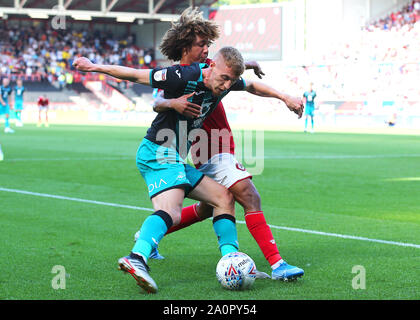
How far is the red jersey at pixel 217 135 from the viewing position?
19.2 feet

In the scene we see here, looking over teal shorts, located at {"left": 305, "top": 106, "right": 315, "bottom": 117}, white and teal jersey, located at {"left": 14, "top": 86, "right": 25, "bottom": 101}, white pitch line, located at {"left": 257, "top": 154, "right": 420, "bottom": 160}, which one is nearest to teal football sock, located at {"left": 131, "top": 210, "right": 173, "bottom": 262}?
white pitch line, located at {"left": 257, "top": 154, "right": 420, "bottom": 160}

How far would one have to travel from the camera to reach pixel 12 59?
5247 centimetres

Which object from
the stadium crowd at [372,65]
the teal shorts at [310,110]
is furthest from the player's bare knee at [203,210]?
the stadium crowd at [372,65]

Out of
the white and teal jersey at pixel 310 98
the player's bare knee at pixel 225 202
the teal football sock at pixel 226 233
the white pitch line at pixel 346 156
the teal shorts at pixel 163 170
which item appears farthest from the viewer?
the white and teal jersey at pixel 310 98

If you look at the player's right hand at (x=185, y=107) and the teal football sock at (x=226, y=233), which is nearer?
the player's right hand at (x=185, y=107)

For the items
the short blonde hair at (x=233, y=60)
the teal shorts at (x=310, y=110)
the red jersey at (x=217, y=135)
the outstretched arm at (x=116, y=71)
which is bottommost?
the teal shorts at (x=310, y=110)

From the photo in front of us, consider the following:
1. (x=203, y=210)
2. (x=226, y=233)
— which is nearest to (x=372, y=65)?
(x=203, y=210)

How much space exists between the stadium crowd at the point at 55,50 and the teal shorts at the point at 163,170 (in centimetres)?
4648

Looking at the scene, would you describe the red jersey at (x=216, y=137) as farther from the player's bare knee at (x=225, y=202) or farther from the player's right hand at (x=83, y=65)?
the player's right hand at (x=83, y=65)

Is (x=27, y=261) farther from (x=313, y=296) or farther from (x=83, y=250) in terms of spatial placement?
(x=313, y=296)

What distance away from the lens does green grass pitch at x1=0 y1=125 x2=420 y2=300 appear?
4.98m

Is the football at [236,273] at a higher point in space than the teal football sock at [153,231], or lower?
lower

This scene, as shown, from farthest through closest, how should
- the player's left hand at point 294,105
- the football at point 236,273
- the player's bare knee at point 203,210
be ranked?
the player's bare knee at point 203,210, the player's left hand at point 294,105, the football at point 236,273

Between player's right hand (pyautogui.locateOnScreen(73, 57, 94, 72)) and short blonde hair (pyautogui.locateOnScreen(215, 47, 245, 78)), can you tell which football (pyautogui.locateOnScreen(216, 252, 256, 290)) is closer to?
short blonde hair (pyautogui.locateOnScreen(215, 47, 245, 78))
